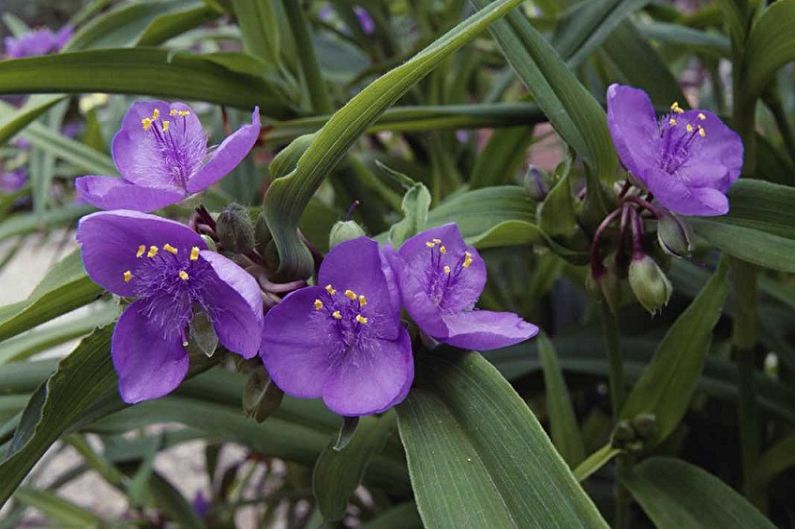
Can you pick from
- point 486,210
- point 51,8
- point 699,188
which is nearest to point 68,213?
point 486,210

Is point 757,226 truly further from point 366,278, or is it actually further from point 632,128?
point 366,278

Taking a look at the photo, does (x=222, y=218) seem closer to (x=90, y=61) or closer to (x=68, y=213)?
(x=90, y=61)

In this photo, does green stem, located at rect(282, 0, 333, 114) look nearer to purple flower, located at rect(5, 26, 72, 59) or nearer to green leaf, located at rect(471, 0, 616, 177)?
green leaf, located at rect(471, 0, 616, 177)

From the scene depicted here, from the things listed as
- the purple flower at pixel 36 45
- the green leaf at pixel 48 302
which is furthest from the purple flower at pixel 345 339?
the purple flower at pixel 36 45

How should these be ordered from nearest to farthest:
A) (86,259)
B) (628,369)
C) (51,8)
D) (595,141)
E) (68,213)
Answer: (86,259) → (595,141) → (628,369) → (68,213) → (51,8)

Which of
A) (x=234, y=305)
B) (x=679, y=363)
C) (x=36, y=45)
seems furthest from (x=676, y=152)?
(x=36, y=45)

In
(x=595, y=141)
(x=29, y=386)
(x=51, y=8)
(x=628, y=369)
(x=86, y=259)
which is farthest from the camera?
(x=51, y=8)

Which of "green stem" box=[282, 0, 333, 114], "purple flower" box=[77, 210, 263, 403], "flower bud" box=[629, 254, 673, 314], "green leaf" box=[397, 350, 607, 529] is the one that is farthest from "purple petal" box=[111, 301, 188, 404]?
"green stem" box=[282, 0, 333, 114]
